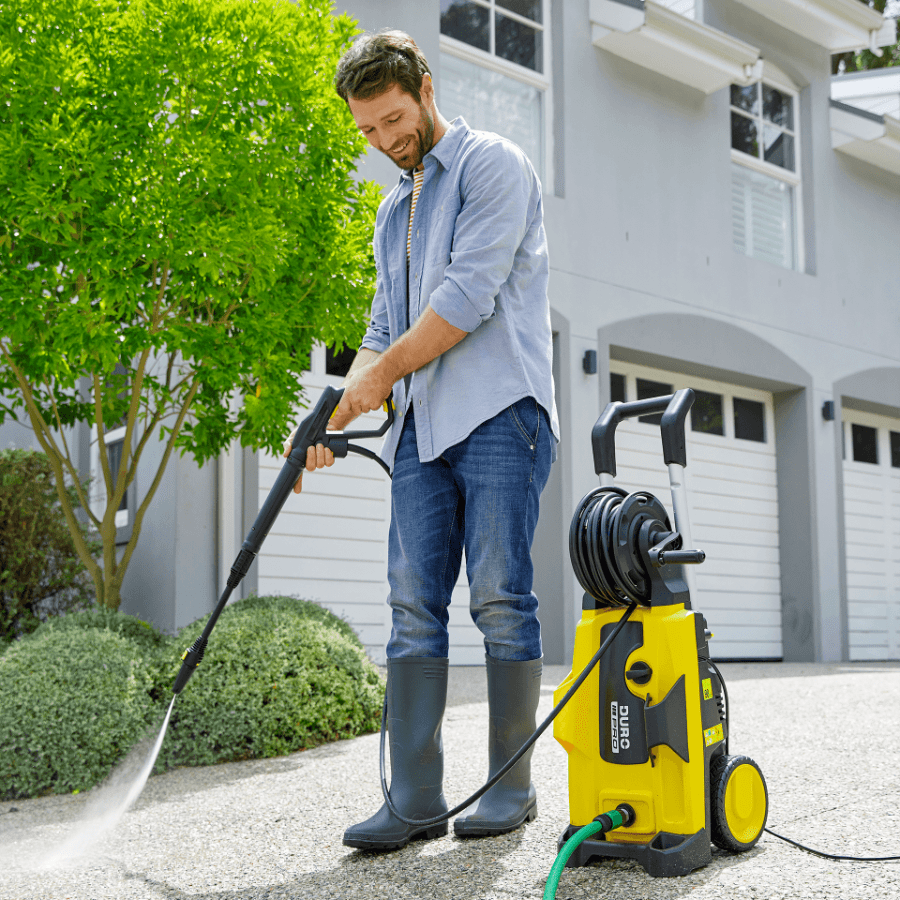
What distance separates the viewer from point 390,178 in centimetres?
738

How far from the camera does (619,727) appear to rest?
6.48 ft

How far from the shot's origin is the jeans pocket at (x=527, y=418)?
91.8 inches

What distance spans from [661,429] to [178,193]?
9.63 ft

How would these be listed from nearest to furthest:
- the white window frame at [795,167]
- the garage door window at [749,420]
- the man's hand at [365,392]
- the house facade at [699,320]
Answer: the man's hand at [365,392] → the house facade at [699,320] → the garage door window at [749,420] → the white window frame at [795,167]

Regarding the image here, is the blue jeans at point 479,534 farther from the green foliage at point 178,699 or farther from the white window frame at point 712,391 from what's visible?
the white window frame at point 712,391

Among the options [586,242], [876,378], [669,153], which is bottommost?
[876,378]

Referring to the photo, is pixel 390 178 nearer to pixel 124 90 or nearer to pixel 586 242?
pixel 586 242

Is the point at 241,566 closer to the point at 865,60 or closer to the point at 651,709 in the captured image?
the point at 651,709

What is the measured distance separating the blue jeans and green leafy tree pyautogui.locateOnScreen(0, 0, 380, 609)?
224 centimetres

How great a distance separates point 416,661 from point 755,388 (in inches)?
338

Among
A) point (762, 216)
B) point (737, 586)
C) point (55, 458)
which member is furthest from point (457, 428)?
point (762, 216)

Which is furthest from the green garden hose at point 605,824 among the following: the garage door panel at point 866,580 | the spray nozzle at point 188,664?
the garage door panel at point 866,580

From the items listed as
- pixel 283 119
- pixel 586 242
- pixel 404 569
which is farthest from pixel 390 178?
pixel 404 569

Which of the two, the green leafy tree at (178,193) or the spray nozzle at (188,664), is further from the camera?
the green leafy tree at (178,193)
